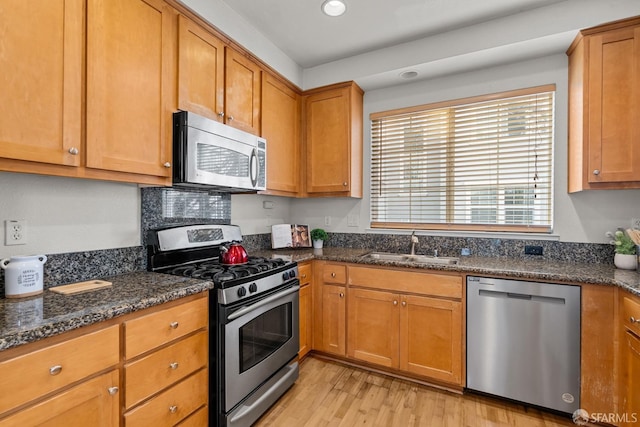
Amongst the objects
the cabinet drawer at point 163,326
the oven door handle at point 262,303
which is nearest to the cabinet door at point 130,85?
the cabinet drawer at point 163,326

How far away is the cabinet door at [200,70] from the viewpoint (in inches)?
71.6

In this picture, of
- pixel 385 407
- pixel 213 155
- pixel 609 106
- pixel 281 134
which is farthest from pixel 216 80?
pixel 609 106

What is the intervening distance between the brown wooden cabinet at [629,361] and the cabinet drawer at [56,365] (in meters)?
2.45

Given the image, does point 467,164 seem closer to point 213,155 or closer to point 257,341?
point 213,155

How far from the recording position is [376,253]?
2.84 m

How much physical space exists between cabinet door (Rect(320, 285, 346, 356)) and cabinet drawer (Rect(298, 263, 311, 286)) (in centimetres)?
16

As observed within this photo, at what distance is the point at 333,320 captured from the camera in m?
2.57

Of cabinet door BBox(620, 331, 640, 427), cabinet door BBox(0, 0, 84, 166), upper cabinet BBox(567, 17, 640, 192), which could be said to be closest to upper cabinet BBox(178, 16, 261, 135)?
cabinet door BBox(0, 0, 84, 166)

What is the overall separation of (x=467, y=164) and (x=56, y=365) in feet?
9.47

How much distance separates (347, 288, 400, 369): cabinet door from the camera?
Result: 7.68 ft

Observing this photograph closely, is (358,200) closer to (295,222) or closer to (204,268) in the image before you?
(295,222)

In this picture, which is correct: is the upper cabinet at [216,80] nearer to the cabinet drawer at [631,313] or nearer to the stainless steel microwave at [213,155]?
the stainless steel microwave at [213,155]

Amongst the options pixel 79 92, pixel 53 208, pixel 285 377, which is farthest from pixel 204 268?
pixel 79 92

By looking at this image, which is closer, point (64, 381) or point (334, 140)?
point (64, 381)
